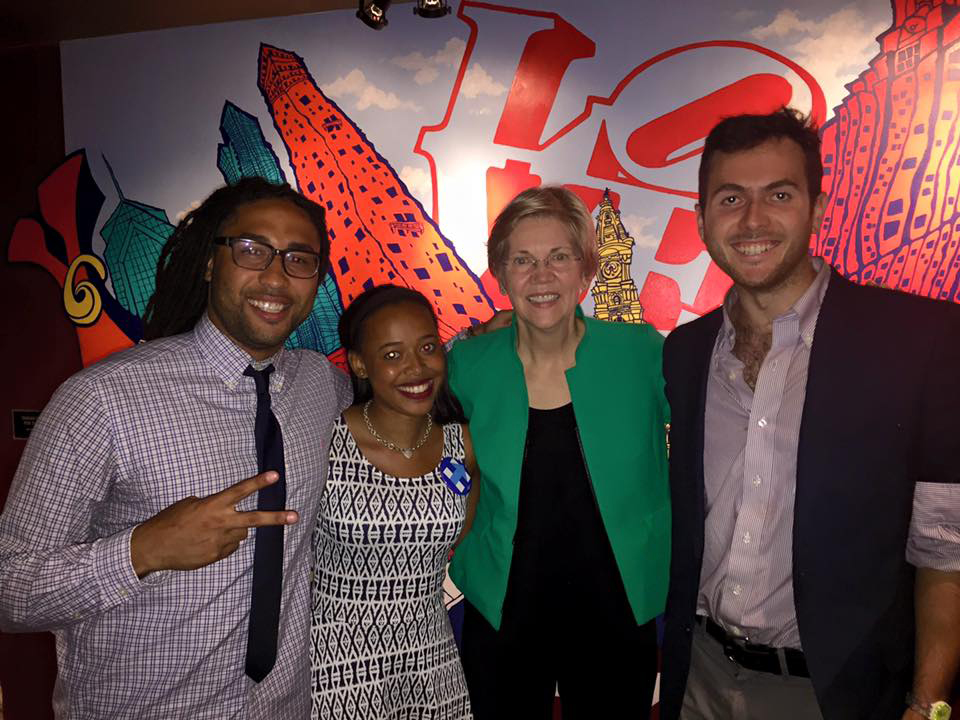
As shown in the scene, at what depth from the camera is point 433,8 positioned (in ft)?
8.05

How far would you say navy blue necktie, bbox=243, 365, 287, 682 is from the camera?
1.44m

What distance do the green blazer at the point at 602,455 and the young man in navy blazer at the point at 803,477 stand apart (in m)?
0.16

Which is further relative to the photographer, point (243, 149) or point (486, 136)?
point (243, 149)

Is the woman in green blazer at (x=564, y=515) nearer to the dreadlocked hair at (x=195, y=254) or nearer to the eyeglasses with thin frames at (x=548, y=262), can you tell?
the eyeglasses with thin frames at (x=548, y=262)

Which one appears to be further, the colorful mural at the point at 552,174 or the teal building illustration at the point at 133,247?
the teal building illustration at the point at 133,247

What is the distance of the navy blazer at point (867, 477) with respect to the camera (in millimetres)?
1324

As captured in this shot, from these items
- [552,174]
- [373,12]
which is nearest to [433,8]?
[373,12]

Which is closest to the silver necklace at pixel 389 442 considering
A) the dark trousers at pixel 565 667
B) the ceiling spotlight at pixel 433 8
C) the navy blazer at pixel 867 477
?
the dark trousers at pixel 565 667

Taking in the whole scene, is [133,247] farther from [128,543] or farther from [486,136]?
[128,543]

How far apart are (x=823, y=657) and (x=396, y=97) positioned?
2.75m

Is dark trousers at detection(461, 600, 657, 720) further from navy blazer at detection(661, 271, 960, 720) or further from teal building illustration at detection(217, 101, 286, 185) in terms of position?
teal building illustration at detection(217, 101, 286, 185)

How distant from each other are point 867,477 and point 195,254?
1.90 metres

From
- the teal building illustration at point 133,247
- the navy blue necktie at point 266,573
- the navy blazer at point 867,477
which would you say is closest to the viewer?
the navy blazer at point 867,477

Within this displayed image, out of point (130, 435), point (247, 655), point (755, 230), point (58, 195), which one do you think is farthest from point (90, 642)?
point (58, 195)
